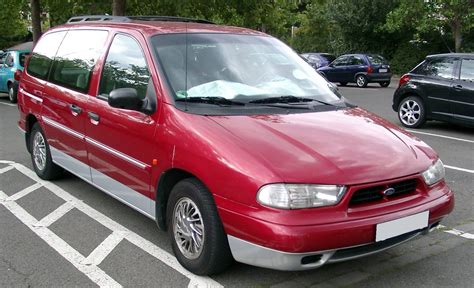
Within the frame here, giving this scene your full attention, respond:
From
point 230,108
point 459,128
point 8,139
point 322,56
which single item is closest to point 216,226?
point 230,108

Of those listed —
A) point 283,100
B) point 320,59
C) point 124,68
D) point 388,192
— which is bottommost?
point 320,59

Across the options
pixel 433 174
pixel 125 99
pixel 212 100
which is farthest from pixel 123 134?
pixel 433 174

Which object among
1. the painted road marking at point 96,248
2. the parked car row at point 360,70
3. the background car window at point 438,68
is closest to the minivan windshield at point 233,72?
the painted road marking at point 96,248

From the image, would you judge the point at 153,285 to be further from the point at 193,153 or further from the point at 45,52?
the point at 45,52

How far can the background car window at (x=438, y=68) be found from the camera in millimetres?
10155

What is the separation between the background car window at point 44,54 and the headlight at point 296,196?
3852 mm

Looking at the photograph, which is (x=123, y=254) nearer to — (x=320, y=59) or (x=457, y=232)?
(x=457, y=232)

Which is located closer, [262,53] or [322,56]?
[262,53]

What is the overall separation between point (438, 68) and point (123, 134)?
794cm

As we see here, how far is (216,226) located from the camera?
3.43m

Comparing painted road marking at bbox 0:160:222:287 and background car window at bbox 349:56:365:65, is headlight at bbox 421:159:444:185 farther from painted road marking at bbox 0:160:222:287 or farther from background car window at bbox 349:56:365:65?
background car window at bbox 349:56:365:65

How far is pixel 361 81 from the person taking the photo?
909 inches

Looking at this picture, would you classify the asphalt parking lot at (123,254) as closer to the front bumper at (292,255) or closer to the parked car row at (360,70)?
the front bumper at (292,255)

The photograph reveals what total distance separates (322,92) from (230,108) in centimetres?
106
